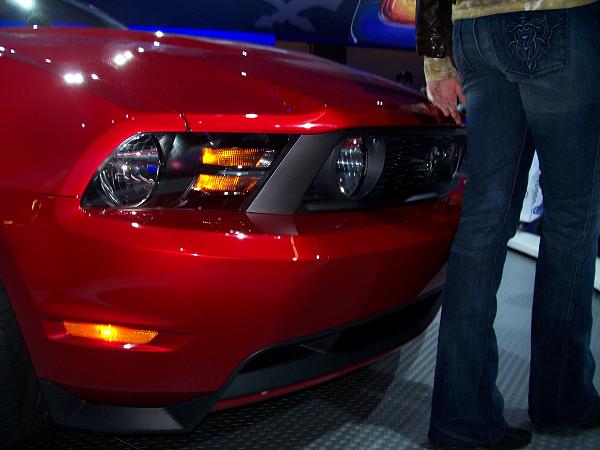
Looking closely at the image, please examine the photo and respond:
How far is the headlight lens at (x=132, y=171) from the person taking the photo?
3.56 ft

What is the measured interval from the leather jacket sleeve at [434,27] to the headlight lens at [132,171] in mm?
646

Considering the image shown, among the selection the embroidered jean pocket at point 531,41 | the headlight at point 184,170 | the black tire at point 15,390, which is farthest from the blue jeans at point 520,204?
the black tire at point 15,390

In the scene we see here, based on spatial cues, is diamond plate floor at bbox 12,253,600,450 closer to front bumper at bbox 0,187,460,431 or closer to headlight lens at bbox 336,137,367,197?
front bumper at bbox 0,187,460,431

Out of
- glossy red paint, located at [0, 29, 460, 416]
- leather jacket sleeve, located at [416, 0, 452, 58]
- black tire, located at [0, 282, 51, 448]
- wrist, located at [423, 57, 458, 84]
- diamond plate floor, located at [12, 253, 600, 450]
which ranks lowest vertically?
diamond plate floor, located at [12, 253, 600, 450]

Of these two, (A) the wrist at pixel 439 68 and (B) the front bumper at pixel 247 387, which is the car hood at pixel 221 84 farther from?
(B) the front bumper at pixel 247 387

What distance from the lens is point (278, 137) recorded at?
1.16m

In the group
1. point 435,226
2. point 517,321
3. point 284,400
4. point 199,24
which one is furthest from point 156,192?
point 199,24

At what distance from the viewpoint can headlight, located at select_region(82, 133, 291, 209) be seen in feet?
3.57

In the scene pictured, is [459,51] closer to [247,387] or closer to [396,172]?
[396,172]

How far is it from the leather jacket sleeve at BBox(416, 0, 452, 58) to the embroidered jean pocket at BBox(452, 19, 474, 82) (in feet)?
0.13

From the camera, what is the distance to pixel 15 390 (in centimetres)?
115

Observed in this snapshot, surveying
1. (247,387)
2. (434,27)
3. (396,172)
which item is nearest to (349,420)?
(247,387)

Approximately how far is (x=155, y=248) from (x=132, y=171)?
0.17 metres

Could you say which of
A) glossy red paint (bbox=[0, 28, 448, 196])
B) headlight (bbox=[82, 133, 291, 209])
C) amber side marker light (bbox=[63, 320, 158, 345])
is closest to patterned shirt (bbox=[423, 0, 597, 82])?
glossy red paint (bbox=[0, 28, 448, 196])
